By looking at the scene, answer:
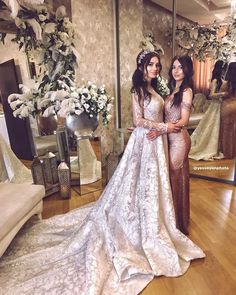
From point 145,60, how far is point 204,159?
1883mm

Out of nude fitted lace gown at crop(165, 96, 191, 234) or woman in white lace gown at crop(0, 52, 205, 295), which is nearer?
woman in white lace gown at crop(0, 52, 205, 295)

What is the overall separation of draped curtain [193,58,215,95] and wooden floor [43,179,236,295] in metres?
1.14

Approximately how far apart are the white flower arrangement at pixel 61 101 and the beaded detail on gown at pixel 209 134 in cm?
123

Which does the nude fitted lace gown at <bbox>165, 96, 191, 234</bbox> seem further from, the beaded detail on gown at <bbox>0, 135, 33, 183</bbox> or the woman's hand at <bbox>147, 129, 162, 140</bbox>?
the beaded detail on gown at <bbox>0, 135, 33, 183</bbox>

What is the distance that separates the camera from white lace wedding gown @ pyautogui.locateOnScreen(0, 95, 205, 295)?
168 centimetres

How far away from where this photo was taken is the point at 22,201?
2041 mm

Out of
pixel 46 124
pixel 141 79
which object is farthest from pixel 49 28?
pixel 141 79

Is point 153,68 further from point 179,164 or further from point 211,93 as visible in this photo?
point 211,93

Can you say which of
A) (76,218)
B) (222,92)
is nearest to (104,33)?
(222,92)

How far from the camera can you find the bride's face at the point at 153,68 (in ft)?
6.54

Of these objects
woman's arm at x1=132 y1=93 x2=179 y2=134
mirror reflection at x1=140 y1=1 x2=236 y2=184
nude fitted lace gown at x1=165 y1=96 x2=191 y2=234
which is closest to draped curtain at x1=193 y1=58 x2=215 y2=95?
mirror reflection at x1=140 y1=1 x2=236 y2=184

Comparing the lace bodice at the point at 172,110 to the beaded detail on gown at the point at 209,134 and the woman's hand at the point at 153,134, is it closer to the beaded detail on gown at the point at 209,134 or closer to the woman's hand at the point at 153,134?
the woman's hand at the point at 153,134

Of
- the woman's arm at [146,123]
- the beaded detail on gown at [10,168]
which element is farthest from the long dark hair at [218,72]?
the beaded detail on gown at [10,168]

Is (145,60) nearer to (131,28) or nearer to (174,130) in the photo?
(174,130)
